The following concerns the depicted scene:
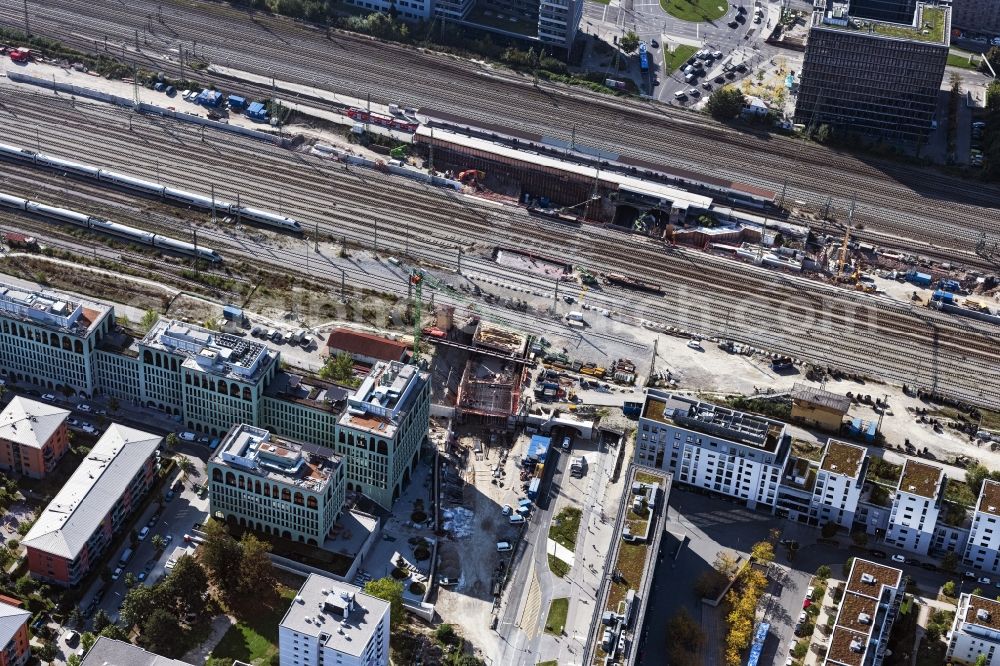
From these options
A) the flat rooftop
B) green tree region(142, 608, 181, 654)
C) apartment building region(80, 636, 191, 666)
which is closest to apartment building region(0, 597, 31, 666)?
apartment building region(80, 636, 191, 666)

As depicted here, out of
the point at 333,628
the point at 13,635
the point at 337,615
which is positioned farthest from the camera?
the point at 13,635

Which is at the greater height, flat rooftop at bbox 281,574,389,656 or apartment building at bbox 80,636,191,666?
flat rooftop at bbox 281,574,389,656

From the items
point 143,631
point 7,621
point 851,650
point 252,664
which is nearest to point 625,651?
point 851,650

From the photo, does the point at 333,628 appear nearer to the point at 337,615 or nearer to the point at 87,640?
the point at 337,615

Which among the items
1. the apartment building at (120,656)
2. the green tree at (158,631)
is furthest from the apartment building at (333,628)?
the green tree at (158,631)

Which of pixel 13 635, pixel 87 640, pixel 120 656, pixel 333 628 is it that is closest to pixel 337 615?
pixel 333 628

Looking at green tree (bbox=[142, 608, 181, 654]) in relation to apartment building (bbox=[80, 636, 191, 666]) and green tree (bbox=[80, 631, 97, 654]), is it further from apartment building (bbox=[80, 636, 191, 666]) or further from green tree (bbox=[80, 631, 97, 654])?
apartment building (bbox=[80, 636, 191, 666])

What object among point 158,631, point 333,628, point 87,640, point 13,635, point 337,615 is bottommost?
point 87,640

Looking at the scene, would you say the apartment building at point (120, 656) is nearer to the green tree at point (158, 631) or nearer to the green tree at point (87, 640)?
the green tree at point (87, 640)
